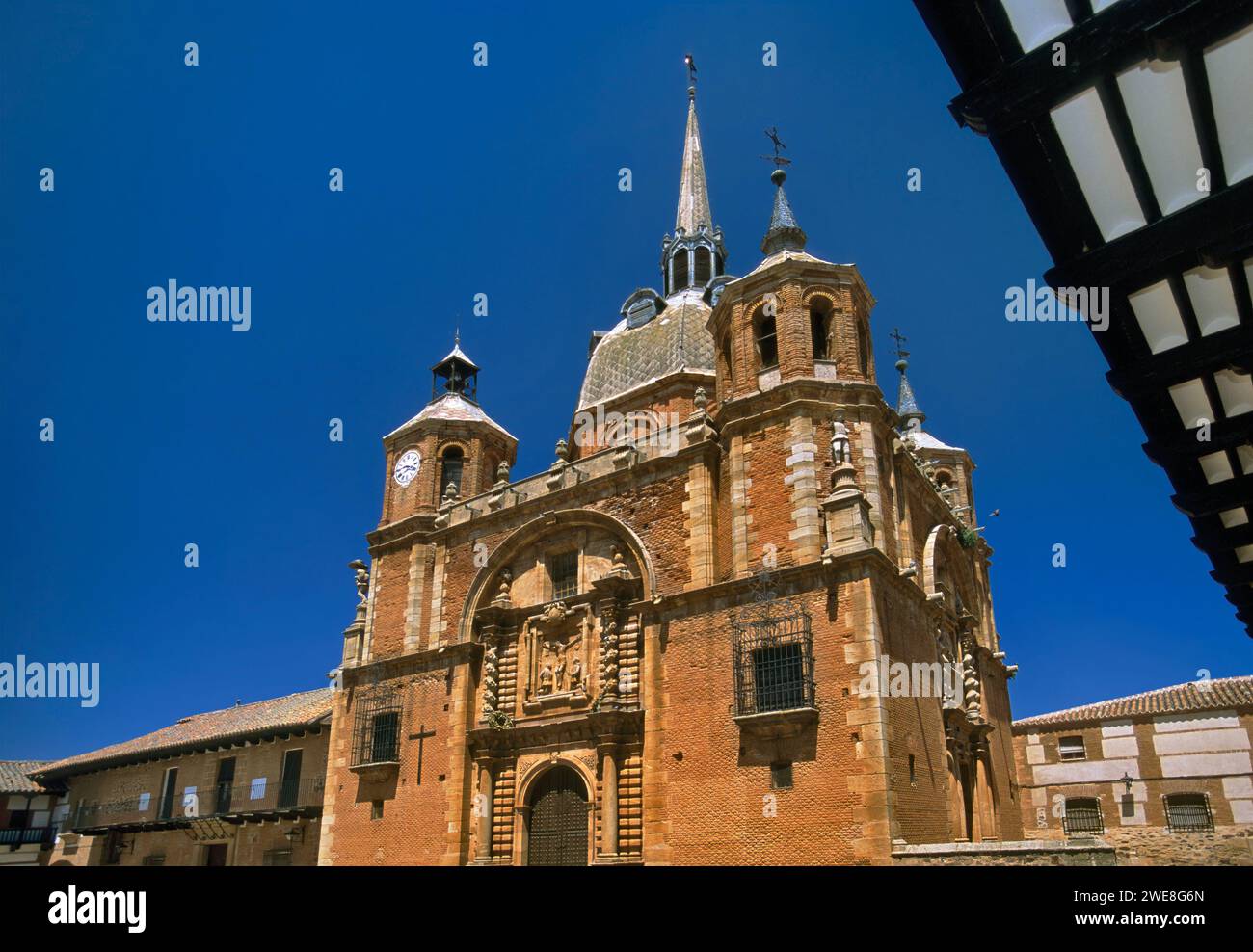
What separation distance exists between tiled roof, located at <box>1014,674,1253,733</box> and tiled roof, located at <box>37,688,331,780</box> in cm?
2871

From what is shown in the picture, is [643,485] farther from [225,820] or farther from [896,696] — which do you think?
[225,820]

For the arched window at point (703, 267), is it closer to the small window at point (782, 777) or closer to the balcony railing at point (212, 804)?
the small window at point (782, 777)

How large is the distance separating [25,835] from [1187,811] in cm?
4789

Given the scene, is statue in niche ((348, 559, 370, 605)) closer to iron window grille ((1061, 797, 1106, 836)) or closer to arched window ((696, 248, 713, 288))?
arched window ((696, 248, 713, 288))

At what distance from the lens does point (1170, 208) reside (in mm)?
3982

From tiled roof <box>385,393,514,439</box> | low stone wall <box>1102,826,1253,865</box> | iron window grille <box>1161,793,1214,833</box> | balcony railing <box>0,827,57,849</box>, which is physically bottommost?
balcony railing <box>0,827,57,849</box>

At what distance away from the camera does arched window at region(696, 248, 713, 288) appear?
3459cm

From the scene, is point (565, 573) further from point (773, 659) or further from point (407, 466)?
point (407, 466)

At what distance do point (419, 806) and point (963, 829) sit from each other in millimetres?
13854

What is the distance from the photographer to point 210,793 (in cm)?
3250

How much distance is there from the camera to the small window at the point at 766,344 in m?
22.2
